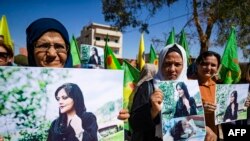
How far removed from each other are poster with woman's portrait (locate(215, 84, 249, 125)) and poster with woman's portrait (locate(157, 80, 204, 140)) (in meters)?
0.68

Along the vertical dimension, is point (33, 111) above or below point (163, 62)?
below

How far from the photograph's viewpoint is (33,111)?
6.22 feet

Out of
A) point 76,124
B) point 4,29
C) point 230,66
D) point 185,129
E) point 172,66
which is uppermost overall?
point 4,29

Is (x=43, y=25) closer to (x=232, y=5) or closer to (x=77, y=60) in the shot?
(x=77, y=60)

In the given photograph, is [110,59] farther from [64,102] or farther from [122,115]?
[64,102]

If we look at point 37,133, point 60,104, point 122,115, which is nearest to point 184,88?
point 122,115

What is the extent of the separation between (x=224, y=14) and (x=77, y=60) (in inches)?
246

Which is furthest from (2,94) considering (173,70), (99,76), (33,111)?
(173,70)

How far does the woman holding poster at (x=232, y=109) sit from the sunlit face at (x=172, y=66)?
3.33 ft

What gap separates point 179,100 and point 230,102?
3.83 ft

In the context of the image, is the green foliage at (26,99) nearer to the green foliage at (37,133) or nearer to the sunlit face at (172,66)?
the green foliage at (37,133)

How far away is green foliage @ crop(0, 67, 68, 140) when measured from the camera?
1.83 m

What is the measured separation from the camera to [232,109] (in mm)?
3559

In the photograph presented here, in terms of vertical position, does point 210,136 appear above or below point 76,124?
below
